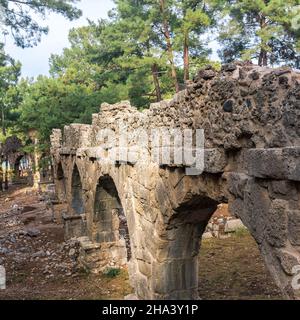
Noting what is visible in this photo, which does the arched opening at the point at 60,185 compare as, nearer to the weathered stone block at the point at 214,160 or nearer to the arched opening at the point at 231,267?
the arched opening at the point at 231,267

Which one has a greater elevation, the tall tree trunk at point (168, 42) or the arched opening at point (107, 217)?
the tall tree trunk at point (168, 42)

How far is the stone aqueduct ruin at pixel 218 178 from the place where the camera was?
299cm

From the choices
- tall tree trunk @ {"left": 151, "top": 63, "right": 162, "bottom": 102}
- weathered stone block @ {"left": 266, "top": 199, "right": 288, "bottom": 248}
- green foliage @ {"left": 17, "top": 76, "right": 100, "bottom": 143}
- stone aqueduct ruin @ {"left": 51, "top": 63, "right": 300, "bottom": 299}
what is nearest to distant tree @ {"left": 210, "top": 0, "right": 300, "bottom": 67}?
tall tree trunk @ {"left": 151, "top": 63, "right": 162, "bottom": 102}

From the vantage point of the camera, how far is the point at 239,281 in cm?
797

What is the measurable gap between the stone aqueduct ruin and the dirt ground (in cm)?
218

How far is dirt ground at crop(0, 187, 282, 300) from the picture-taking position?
7715mm

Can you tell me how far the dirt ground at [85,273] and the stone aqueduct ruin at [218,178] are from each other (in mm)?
2181

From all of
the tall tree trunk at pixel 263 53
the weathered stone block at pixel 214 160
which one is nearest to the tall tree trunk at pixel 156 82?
the tall tree trunk at pixel 263 53

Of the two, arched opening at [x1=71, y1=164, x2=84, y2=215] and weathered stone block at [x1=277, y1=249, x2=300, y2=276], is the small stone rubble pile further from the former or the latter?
weathered stone block at [x1=277, y1=249, x2=300, y2=276]

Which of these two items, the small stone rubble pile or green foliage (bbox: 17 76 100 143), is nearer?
the small stone rubble pile

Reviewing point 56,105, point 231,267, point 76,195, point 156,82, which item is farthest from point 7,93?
point 231,267

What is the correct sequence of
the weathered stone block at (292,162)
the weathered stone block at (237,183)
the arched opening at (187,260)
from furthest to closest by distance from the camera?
the arched opening at (187,260) → the weathered stone block at (237,183) → the weathered stone block at (292,162)
